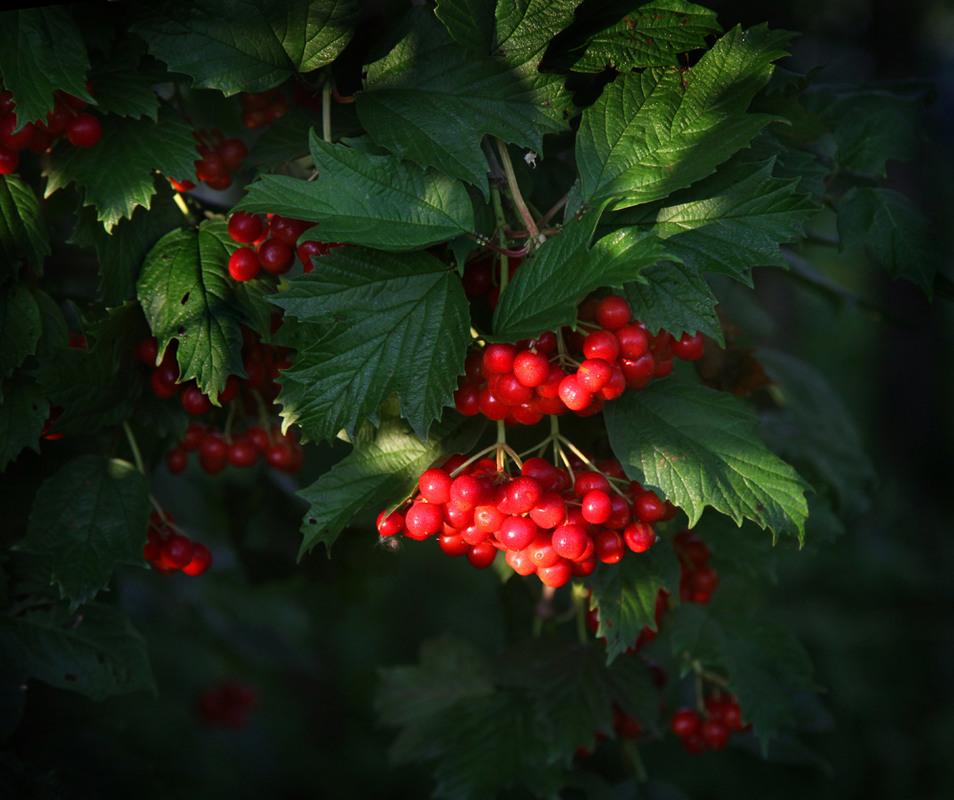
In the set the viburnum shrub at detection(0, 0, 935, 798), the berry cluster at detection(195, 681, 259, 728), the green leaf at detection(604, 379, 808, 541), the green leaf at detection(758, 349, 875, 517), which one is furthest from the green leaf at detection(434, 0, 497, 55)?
the berry cluster at detection(195, 681, 259, 728)

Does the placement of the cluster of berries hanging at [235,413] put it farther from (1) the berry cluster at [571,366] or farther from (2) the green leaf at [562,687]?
(2) the green leaf at [562,687]

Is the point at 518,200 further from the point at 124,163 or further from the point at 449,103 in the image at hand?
the point at 124,163

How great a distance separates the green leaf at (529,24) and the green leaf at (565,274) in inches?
10.7

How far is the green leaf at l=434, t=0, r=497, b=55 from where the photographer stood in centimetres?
90

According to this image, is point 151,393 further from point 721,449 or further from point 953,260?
point 953,260

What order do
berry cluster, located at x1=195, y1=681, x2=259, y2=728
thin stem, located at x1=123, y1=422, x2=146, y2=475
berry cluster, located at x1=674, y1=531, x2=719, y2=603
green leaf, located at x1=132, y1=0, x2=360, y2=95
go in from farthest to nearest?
berry cluster, located at x1=195, y1=681, x2=259, y2=728 < berry cluster, located at x1=674, y1=531, x2=719, y2=603 < thin stem, located at x1=123, y1=422, x2=146, y2=475 < green leaf, located at x1=132, y1=0, x2=360, y2=95

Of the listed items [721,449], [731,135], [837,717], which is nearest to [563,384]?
[721,449]

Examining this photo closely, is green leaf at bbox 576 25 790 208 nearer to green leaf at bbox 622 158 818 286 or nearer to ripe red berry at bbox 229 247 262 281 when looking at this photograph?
green leaf at bbox 622 158 818 286

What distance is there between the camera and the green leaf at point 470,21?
2.96ft

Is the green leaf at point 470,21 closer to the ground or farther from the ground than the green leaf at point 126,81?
farther from the ground

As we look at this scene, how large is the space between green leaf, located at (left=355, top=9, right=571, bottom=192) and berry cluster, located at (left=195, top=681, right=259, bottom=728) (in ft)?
8.73

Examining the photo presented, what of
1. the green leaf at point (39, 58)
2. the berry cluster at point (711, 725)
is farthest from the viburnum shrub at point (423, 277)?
the berry cluster at point (711, 725)

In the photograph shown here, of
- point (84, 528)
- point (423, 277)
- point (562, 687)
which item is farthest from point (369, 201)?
point (562, 687)

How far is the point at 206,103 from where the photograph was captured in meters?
1.40
